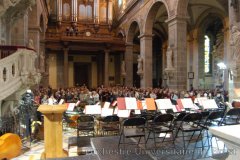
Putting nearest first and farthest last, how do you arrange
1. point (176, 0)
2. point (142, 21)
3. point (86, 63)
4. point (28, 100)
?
1. point (28, 100)
2. point (176, 0)
3. point (142, 21)
4. point (86, 63)

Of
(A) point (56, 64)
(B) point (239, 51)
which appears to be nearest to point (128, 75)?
(A) point (56, 64)

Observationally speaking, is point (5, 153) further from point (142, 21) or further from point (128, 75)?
point (128, 75)

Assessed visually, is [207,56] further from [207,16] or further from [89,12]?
[89,12]

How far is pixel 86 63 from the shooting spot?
1208 inches

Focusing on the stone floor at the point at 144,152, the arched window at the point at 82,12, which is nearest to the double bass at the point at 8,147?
the stone floor at the point at 144,152

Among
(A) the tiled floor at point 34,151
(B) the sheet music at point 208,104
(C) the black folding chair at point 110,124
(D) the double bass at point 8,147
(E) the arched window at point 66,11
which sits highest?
(E) the arched window at point 66,11

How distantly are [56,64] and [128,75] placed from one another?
342 inches

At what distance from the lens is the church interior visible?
18.3 feet

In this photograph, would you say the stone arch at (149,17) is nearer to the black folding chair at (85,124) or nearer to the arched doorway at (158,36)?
the arched doorway at (158,36)

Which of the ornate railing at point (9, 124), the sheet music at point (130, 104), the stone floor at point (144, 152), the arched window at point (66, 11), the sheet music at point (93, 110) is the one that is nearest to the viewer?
the stone floor at point (144, 152)

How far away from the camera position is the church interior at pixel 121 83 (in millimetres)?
5574

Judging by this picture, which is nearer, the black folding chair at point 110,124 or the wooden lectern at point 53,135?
the wooden lectern at point 53,135

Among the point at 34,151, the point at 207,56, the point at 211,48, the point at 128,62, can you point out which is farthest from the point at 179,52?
the point at 128,62

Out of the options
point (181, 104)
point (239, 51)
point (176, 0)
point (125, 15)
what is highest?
point (125, 15)
